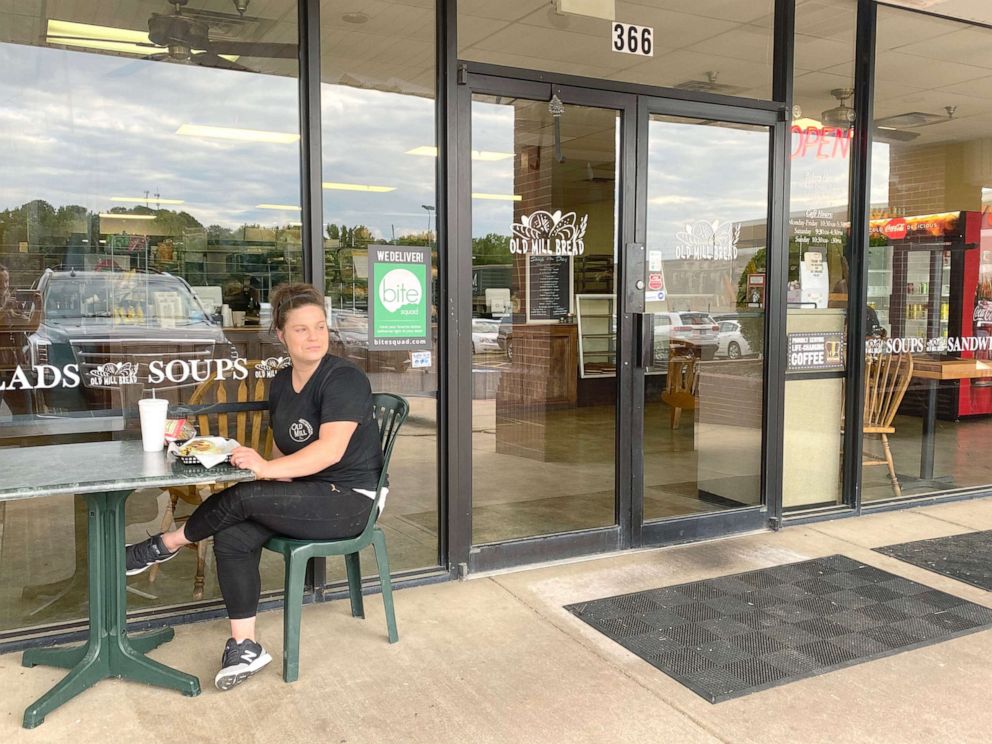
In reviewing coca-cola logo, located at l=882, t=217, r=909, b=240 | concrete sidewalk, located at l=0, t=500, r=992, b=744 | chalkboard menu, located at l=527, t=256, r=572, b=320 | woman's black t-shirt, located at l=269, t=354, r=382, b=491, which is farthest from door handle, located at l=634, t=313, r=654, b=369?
coca-cola logo, located at l=882, t=217, r=909, b=240

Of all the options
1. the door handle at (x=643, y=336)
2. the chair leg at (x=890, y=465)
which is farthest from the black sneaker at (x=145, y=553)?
the chair leg at (x=890, y=465)

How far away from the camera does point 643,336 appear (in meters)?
3.85

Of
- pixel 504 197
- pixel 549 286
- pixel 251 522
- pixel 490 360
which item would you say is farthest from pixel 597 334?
pixel 251 522

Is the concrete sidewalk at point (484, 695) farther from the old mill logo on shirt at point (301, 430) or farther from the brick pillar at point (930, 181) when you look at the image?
the brick pillar at point (930, 181)

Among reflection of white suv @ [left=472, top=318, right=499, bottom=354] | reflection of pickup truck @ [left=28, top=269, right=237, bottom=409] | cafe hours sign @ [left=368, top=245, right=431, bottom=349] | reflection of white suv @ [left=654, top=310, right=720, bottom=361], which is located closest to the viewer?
reflection of pickup truck @ [left=28, top=269, right=237, bottom=409]

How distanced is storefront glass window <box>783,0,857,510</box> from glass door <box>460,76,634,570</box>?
1.00 metres

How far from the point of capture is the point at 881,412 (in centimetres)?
483

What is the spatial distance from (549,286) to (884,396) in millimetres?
2035

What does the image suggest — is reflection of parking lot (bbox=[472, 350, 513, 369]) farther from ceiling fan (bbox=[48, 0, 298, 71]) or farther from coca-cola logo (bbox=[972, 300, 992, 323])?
coca-cola logo (bbox=[972, 300, 992, 323])

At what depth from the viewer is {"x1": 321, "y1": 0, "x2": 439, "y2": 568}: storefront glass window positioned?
3.38 m

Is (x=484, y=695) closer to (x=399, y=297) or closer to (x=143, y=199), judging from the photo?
(x=399, y=297)

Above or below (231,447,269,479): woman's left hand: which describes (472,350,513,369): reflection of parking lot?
above

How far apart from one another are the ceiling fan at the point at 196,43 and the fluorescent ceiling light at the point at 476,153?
0.59 meters

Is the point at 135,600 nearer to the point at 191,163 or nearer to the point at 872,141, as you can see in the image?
the point at 191,163
